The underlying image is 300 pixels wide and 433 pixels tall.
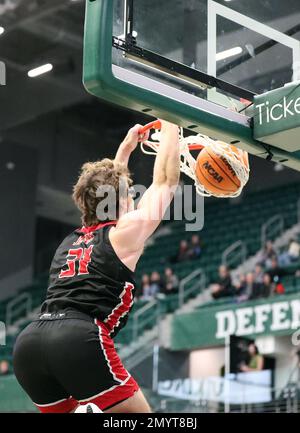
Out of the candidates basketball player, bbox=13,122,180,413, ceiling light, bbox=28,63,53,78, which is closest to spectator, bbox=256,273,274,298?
ceiling light, bbox=28,63,53,78

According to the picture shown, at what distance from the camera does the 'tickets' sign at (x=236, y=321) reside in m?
13.3

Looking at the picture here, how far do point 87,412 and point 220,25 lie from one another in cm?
224

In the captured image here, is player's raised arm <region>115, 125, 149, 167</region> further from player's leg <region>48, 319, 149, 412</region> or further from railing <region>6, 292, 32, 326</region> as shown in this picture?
railing <region>6, 292, 32, 326</region>

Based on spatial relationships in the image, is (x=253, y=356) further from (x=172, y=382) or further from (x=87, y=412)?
(x=87, y=412)

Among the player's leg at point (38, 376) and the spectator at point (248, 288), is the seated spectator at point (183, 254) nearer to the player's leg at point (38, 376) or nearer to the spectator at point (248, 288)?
the spectator at point (248, 288)

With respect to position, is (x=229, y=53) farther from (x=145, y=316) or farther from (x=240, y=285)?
(x=145, y=316)

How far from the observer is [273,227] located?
17.7m

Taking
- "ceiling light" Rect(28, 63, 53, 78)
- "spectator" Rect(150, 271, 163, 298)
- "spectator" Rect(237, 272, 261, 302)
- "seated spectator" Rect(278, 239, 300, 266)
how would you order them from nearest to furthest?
"spectator" Rect(237, 272, 261, 302)
"seated spectator" Rect(278, 239, 300, 266)
"ceiling light" Rect(28, 63, 53, 78)
"spectator" Rect(150, 271, 163, 298)

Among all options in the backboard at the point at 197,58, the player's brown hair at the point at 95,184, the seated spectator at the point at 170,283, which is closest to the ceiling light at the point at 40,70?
the seated spectator at the point at 170,283

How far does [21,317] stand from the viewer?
59.6ft

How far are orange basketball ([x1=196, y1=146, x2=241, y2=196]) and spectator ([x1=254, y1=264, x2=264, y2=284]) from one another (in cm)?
957

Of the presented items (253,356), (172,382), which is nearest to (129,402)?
(253,356)

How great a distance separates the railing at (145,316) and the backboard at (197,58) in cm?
1013

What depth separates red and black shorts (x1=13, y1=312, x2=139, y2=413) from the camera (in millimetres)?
3621
